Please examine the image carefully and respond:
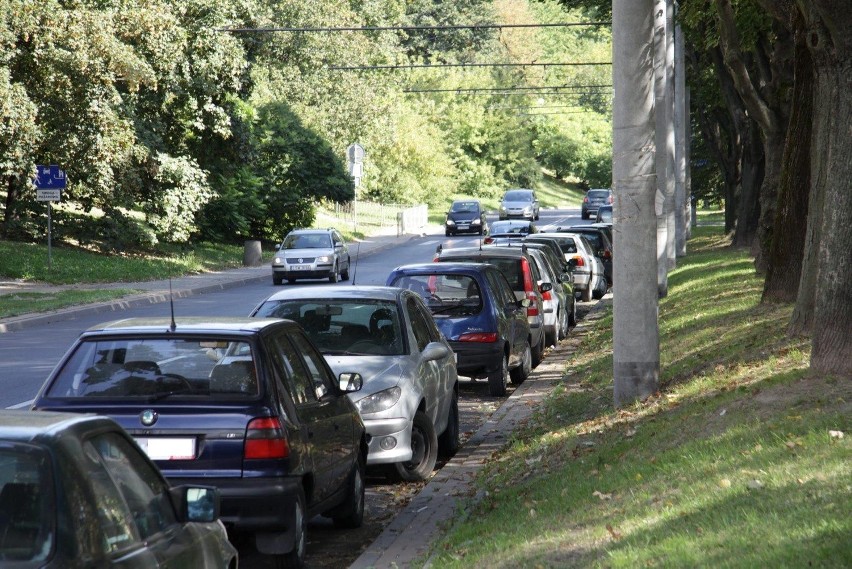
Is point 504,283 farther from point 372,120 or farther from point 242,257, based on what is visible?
point 372,120

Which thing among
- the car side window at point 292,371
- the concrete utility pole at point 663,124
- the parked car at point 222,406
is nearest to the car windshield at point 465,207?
the concrete utility pole at point 663,124

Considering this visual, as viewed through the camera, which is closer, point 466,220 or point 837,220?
point 837,220

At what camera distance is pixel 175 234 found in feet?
136

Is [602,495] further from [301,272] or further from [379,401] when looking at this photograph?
[301,272]

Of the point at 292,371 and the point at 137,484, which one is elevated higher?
the point at 137,484

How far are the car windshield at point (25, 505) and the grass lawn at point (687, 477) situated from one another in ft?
10.2

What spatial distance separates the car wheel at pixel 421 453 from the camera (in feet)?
35.2

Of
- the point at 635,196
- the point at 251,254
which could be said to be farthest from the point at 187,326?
the point at 251,254

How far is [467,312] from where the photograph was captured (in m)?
15.5

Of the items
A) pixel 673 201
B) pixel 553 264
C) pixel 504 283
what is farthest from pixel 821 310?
pixel 673 201

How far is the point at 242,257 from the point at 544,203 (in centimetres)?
7086

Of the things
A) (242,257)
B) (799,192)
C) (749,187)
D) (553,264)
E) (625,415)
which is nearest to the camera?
(625,415)

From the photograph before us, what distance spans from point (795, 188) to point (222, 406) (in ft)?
33.9

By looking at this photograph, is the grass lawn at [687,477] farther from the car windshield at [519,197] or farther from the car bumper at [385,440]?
the car windshield at [519,197]
